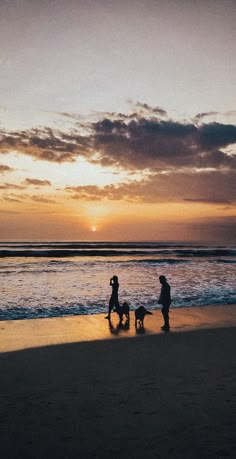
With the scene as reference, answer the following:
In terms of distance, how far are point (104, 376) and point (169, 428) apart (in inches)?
93.9

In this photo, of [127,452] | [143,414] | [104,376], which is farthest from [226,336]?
[127,452]

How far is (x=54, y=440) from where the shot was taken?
4730mm

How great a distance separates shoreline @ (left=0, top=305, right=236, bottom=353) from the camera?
10086mm

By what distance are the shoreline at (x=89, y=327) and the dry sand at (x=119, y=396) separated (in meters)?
0.13

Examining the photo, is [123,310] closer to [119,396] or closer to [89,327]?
[89,327]

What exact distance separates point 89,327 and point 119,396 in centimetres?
584

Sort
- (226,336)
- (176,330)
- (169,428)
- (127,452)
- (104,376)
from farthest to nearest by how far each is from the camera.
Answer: (176,330) → (226,336) → (104,376) → (169,428) → (127,452)

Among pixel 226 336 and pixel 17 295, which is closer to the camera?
pixel 226 336

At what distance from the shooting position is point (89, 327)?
11.8 meters

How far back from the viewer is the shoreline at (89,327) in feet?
33.1

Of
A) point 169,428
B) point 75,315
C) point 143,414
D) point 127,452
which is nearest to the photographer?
point 127,452

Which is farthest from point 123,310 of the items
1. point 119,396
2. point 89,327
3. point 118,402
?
point 118,402

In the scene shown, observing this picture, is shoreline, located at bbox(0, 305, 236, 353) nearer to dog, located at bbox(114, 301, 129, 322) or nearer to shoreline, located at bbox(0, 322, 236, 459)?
dog, located at bbox(114, 301, 129, 322)

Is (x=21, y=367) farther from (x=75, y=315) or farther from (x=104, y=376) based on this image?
(x=75, y=315)
